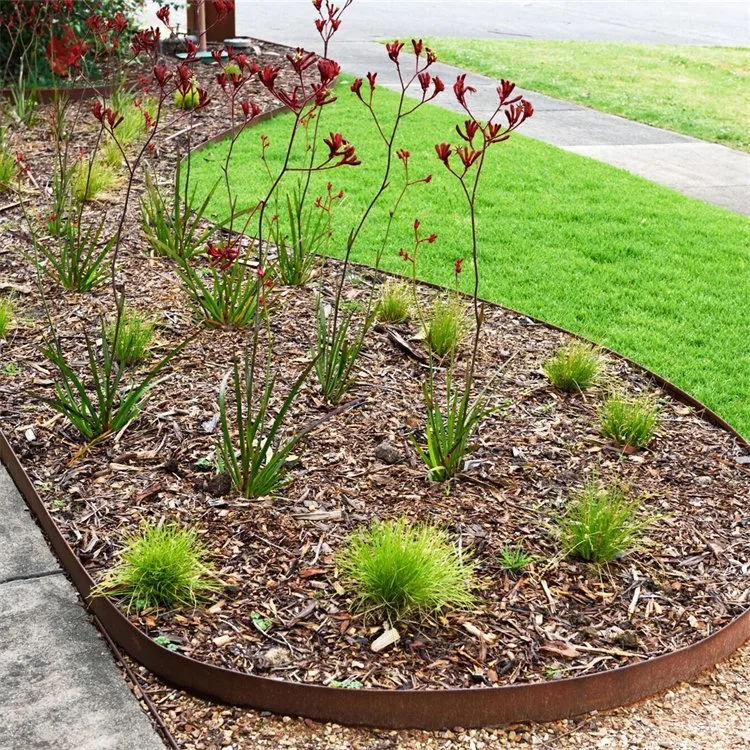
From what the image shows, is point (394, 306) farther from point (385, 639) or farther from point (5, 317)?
point (385, 639)

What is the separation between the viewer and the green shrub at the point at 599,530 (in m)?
3.22

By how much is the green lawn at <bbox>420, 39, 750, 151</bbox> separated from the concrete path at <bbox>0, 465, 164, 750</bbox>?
855 centimetres

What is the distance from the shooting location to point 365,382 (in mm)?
4332

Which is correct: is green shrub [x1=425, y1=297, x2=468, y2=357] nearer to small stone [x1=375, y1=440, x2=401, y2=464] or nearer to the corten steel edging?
small stone [x1=375, y1=440, x2=401, y2=464]

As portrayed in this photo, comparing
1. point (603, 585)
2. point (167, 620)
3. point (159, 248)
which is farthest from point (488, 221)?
point (167, 620)

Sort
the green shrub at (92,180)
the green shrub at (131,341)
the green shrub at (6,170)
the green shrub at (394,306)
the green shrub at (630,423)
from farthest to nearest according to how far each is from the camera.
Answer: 1. the green shrub at (6,170)
2. the green shrub at (92,180)
3. the green shrub at (394,306)
4. the green shrub at (131,341)
5. the green shrub at (630,423)

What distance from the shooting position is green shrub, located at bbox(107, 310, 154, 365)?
14.1 feet

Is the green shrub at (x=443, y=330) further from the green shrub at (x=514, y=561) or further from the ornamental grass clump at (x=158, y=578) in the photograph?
the ornamental grass clump at (x=158, y=578)

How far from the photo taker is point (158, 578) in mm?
2965

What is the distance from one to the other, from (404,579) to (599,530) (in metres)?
0.71

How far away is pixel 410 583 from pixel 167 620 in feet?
2.35

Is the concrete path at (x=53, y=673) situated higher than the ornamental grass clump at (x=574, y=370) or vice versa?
the ornamental grass clump at (x=574, y=370)

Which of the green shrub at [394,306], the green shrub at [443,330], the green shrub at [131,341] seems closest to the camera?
the green shrub at [131,341]

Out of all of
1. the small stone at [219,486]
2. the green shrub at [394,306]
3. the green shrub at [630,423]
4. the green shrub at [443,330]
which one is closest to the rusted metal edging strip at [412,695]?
the small stone at [219,486]
